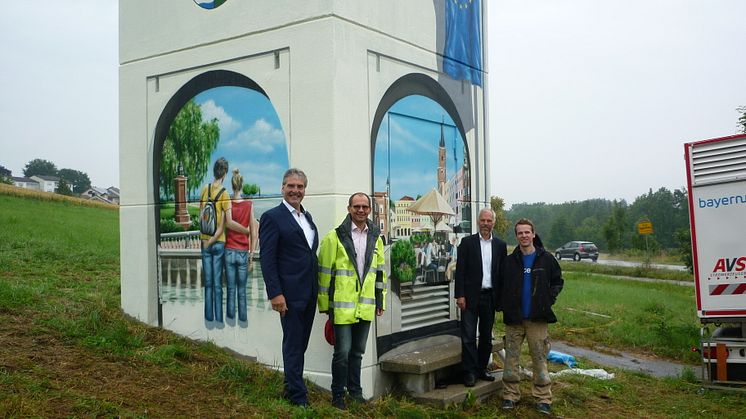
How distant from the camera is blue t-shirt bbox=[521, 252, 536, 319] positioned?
21.8 feet

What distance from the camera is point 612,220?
197 ft

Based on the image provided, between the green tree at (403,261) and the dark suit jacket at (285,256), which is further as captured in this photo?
the green tree at (403,261)

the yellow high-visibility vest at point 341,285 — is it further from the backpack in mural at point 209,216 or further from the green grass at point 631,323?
the green grass at point 631,323

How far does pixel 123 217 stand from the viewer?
7.82 meters

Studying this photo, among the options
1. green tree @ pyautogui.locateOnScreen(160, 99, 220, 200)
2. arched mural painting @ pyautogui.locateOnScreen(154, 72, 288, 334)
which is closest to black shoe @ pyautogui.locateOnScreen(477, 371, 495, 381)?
arched mural painting @ pyautogui.locateOnScreen(154, 72, 288, 334)

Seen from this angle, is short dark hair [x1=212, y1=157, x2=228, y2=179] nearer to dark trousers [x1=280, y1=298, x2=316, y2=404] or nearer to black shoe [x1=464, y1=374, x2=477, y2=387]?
dark trousers [x1=280, y1=298, x2=316, y2=404]

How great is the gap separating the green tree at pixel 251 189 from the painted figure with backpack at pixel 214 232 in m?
0.23

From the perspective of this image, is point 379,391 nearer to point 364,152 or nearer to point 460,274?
point 460,274

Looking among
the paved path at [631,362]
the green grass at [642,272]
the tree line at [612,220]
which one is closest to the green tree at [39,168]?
the tree line at [612,220]

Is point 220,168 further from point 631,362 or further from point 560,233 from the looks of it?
point 560,233

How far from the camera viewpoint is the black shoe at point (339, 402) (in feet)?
19.0

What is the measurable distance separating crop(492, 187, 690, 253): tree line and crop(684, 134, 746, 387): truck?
2767 centimetres

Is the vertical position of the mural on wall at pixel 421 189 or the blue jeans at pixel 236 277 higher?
the mural on wall at pixel 421 189

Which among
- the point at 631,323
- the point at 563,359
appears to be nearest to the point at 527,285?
the point at 563,359
